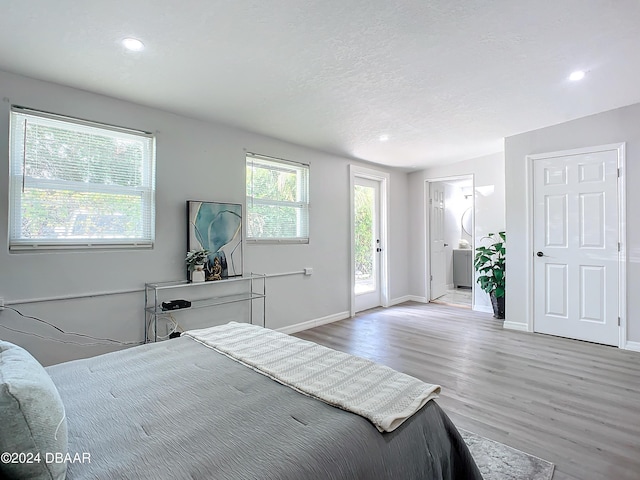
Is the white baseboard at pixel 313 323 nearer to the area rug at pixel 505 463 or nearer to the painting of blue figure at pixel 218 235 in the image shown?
the painting of blue figure at pixel 218 235

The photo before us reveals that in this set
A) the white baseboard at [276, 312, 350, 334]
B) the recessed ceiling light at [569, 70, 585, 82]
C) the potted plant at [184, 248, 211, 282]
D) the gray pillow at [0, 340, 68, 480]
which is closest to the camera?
the gray pillow at [0, 340, 68, 480]

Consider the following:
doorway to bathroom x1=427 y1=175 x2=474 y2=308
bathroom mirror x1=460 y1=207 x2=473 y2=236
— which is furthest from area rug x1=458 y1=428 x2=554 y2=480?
bathroom mirror x1=460 y1=207 x2=473 y2=236

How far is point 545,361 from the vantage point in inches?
131

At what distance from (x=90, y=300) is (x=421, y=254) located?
4974 mm

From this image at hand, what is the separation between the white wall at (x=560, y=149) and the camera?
11.9 feet

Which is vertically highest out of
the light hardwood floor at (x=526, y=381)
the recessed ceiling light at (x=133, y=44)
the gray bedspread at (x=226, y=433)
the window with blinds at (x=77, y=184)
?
the recessed ceiling light at (x=133, y=44)

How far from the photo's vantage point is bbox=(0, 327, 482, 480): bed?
960 mm

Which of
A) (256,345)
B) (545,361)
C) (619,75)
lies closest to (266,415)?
(256,345)

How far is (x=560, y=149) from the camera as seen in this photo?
409 cm

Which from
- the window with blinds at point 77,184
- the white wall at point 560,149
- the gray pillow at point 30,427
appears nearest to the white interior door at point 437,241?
the white wall at point 560,149

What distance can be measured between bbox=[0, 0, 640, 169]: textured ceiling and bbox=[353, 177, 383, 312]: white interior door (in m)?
1.81

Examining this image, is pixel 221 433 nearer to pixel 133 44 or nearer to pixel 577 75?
pixel 133 44

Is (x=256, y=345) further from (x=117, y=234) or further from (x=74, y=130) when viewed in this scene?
(x=74, y=130)

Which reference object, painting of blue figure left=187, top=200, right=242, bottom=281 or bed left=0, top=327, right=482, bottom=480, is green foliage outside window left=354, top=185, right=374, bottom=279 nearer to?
painting of blue figure left=187, top=200, right=242, bottom=281
